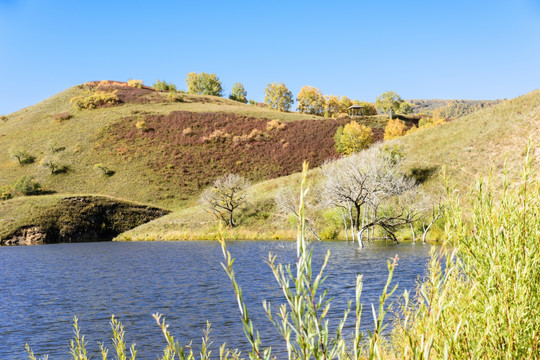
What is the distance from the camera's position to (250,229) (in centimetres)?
4331

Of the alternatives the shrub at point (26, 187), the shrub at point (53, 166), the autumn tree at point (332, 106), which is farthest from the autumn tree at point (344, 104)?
the shrub at point (26, 187)

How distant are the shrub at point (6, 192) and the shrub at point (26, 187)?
73 cm

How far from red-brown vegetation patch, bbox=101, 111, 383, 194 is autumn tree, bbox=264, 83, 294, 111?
71.2 feet

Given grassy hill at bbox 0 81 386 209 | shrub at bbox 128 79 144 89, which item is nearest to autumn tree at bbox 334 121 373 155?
grassy hill at bbox 0 81 386 209

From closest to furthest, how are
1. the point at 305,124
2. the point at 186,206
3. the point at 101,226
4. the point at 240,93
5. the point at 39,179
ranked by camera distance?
the point at 101,226 → the point at 186,206 → the point at 39,179 → the point at 305,124 → the point at 240,93

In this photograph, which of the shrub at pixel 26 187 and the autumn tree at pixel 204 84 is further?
the autumn tree at pixel 204 84

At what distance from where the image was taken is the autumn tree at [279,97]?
323 feet

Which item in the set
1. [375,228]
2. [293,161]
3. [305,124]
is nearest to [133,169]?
[293,161]

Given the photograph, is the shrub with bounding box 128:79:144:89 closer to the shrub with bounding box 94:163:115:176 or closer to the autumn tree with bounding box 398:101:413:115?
the shrub with bounding box 94:163:115:176

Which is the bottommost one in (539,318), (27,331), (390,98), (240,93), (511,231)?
(27,331)

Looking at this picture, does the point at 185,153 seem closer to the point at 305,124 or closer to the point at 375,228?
the point at 305,124

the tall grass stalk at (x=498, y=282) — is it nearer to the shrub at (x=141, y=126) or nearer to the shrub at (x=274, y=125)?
the shrub at (x=274, y=125)

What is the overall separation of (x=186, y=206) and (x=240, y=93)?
63999 mm

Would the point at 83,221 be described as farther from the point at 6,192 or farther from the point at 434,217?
the point at 434,217
